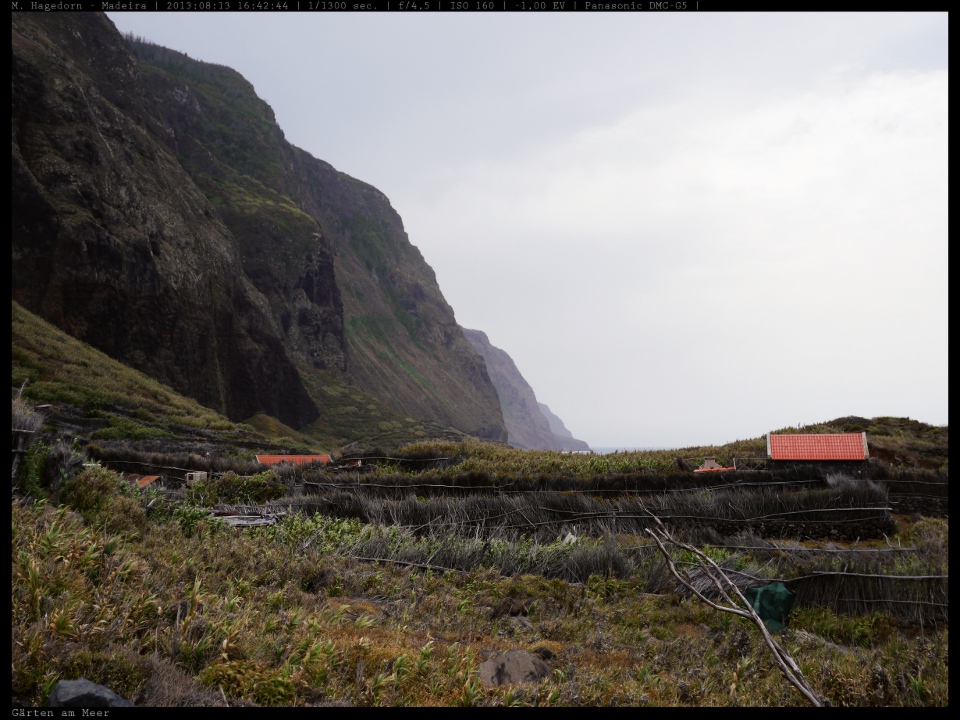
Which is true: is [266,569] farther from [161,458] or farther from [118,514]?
[161,458]

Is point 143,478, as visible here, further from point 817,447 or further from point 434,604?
point 817,447

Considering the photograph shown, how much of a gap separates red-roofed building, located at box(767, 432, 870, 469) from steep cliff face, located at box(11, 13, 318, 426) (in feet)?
143

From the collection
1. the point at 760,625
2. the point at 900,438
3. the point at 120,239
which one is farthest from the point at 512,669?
the point at 120,239

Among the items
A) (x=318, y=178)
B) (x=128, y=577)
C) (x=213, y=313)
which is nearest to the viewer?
(x=128, y=577)

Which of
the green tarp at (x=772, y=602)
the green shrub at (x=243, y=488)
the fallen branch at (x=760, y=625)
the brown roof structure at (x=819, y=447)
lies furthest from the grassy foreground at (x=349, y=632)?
the brown roof structure at (x=819, y=447)

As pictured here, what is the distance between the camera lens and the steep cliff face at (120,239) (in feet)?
123

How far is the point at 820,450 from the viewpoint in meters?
15.0

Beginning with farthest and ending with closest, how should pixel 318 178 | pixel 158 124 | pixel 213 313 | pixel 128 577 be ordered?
pixel 318 178
pixel 158 124
pixel 213 313
pixel 128 577

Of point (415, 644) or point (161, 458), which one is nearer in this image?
point (415, 644)

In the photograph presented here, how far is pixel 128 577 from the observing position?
427 centimetres

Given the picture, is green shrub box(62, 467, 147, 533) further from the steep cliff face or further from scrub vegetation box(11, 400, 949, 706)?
the steep cliff face

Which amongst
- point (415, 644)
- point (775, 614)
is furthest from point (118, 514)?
point (775, 614)

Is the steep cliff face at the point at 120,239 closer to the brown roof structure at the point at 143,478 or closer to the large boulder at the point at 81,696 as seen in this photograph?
the brown roof structure at the point at 143,478
